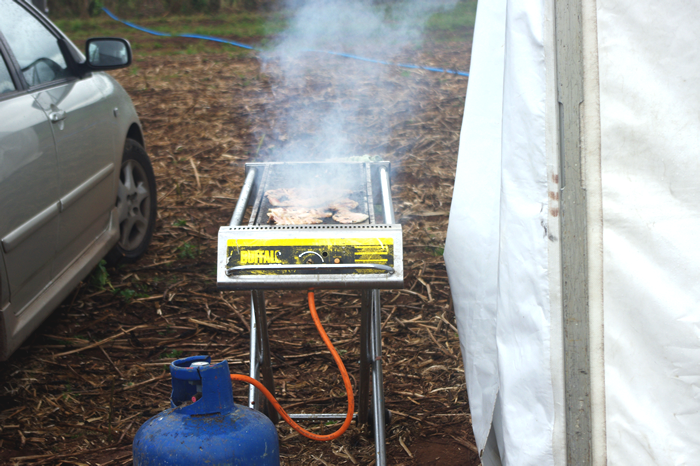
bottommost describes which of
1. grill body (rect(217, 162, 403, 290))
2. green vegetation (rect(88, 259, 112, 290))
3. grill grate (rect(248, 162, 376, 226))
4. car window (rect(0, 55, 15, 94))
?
green vegetation (rect(88, 259, 112, 290))

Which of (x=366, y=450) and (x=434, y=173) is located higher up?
(x=434, y=173)

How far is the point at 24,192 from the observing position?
8.68 ft

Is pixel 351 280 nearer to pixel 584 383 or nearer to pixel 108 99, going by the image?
pixel 584 383

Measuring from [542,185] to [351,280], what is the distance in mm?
643

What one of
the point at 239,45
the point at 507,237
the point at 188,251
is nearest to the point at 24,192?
the point at 188,251

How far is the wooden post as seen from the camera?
1.48 meters

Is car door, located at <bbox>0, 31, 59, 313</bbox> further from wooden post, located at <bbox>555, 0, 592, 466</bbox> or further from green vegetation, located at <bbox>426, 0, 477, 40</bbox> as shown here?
green vegetation, located at <bbox>426, 0, 477, 40</bbox>

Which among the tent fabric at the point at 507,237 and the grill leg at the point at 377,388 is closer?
the tent fabric at the point at 507,237

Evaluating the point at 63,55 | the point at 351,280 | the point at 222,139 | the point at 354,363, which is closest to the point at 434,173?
the point at 222,139

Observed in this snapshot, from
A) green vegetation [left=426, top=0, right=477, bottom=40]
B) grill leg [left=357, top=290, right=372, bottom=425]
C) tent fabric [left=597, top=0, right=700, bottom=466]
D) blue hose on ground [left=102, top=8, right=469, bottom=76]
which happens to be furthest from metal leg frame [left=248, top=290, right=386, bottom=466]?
green vegetation [left=426, top=0, right=477, bottom=40]

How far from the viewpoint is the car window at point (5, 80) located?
2742mm

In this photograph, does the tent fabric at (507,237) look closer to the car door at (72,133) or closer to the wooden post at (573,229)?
the wooden post at (573,229)

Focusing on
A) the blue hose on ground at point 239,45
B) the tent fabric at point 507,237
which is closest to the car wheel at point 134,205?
the tent fabric at point 507,237

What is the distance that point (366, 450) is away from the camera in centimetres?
267
